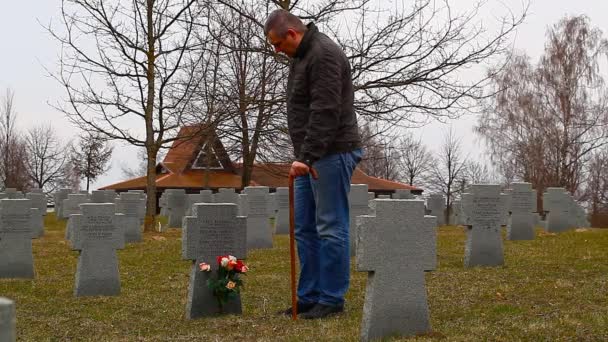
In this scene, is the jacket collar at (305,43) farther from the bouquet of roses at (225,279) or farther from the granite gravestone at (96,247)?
the granite gravestone at (96,247)

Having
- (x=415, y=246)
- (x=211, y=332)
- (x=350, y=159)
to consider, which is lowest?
(x=211, y=332)

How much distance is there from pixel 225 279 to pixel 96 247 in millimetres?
2684

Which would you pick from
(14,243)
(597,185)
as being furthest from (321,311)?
(597,185)

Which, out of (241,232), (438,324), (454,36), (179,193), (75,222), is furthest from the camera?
(179,193)

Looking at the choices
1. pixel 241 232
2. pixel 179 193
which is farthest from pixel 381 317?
pixel 179 193

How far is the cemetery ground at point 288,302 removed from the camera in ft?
21.9

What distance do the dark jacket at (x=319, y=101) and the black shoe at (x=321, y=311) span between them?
4.01 ft

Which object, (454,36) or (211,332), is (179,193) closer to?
(454,36)

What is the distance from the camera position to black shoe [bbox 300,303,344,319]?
7.22 m

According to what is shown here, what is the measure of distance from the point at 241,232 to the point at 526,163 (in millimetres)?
34855

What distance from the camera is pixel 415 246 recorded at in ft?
20.5

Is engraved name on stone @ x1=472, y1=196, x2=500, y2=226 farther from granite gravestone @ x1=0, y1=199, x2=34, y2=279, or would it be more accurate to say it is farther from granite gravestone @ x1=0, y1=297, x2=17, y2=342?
granite gravestone @ x1=0, y1=297, x2=17, y2=342

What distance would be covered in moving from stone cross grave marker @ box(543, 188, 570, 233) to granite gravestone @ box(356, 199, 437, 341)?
15982mm

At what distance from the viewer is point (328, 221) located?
23.4 feet
